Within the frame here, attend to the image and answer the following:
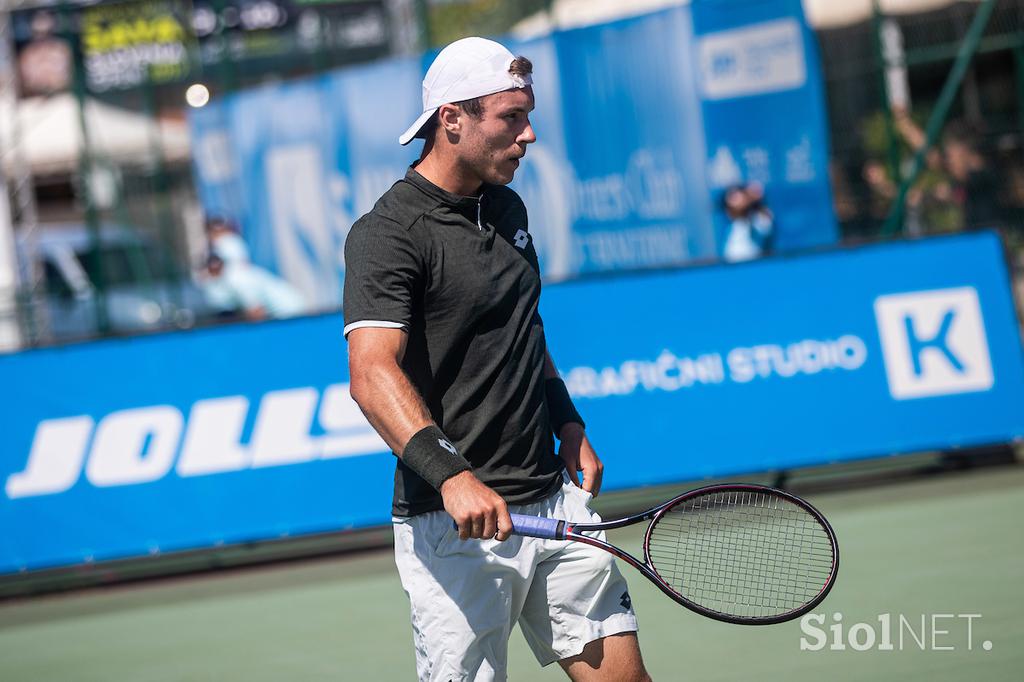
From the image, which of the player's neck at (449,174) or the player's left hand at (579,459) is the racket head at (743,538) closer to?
the player's left hand at (579,459)

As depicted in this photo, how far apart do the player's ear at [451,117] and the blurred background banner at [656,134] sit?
8.85 m

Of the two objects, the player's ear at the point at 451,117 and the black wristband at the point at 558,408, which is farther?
the black wristband at the point at 558,408

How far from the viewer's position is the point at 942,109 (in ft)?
38.3

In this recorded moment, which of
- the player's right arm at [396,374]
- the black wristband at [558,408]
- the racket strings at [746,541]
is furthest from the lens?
the black wristband at [558,408]

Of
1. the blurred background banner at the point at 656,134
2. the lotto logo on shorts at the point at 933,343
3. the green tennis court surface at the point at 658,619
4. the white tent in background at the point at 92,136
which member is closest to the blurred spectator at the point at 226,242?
the blurred background banner at the point at 656,134

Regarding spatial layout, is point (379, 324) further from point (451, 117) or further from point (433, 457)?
point (451, 117)

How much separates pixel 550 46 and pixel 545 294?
16.6ft

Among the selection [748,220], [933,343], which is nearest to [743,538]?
[933,343]

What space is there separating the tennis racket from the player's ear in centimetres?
99

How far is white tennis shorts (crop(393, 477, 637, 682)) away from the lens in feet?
11.2

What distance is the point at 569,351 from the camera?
827cm

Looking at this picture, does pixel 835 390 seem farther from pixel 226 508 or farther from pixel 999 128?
pixel 999 128

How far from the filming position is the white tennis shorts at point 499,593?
342cm

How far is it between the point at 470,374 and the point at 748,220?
8.90 m
